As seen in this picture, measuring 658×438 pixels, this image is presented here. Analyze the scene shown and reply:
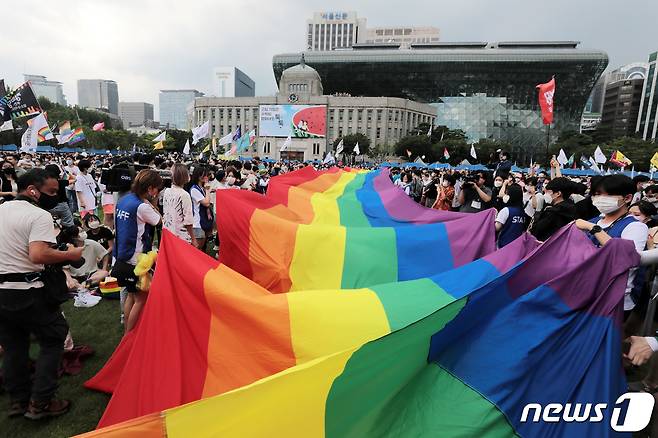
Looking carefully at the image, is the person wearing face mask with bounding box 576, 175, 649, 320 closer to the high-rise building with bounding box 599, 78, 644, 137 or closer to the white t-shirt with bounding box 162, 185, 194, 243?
the white t-shirt with bounding box 162, 185, 194, 243

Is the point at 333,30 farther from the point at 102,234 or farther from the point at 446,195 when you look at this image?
the point at 102,234

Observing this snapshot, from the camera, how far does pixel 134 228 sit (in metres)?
3.77

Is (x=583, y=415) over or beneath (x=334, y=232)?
beneath

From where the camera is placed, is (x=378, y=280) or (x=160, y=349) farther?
(x=378, y=280)

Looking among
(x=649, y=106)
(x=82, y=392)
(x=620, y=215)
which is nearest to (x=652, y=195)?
(x=620, y=215)

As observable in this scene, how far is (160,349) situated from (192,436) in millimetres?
1125

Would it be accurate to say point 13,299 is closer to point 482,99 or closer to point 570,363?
point 570,363

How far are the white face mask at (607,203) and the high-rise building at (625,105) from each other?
375ft

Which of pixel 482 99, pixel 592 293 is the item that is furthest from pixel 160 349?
pixel 482 99

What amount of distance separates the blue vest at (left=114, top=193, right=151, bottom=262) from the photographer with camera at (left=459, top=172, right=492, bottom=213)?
19.8 ft

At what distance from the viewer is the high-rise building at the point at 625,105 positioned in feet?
316

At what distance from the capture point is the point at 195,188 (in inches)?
229

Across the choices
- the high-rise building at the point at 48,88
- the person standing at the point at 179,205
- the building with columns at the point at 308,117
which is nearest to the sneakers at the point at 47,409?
the person standing at the point at 179,205

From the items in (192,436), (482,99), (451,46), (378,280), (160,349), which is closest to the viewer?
(192,436)
